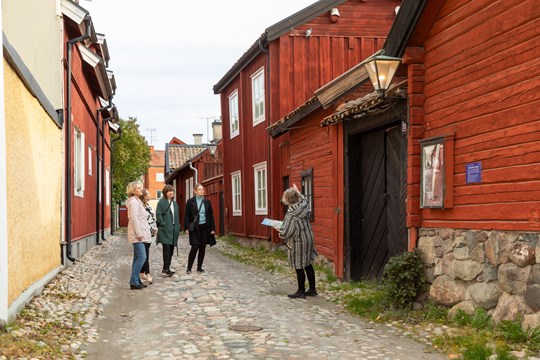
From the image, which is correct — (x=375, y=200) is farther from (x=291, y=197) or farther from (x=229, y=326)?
(x=229, y=326)

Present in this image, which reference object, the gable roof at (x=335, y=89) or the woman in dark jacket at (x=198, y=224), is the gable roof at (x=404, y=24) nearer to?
the gable roof at (x=335, y=89)

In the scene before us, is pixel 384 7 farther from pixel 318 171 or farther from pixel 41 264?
pixel 41 264

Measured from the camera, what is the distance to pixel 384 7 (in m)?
16.9

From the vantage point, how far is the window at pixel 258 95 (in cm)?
1758

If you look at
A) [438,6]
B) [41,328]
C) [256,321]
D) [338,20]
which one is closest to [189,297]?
[256,321]

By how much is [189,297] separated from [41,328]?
9.24ft

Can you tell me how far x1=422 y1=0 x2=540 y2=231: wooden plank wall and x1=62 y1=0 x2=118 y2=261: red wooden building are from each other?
7068 millimetres

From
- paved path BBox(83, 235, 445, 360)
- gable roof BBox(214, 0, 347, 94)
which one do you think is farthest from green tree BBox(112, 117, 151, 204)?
paved path BBox(83, 235, 445, 360)

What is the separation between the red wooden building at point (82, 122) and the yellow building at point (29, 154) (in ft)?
1.83

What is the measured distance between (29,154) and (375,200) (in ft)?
16.3

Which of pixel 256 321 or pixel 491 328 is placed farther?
pixel 256 321

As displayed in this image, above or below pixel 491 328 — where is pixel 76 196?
above

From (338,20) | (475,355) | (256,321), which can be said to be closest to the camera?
(475,355)

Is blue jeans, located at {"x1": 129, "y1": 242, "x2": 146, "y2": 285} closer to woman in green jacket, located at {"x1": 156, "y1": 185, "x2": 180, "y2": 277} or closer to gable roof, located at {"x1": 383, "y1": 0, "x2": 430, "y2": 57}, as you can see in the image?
woman in green jacket, located at {"x1": 156, "y1": 185, "x2": 180, "y2": 277}
